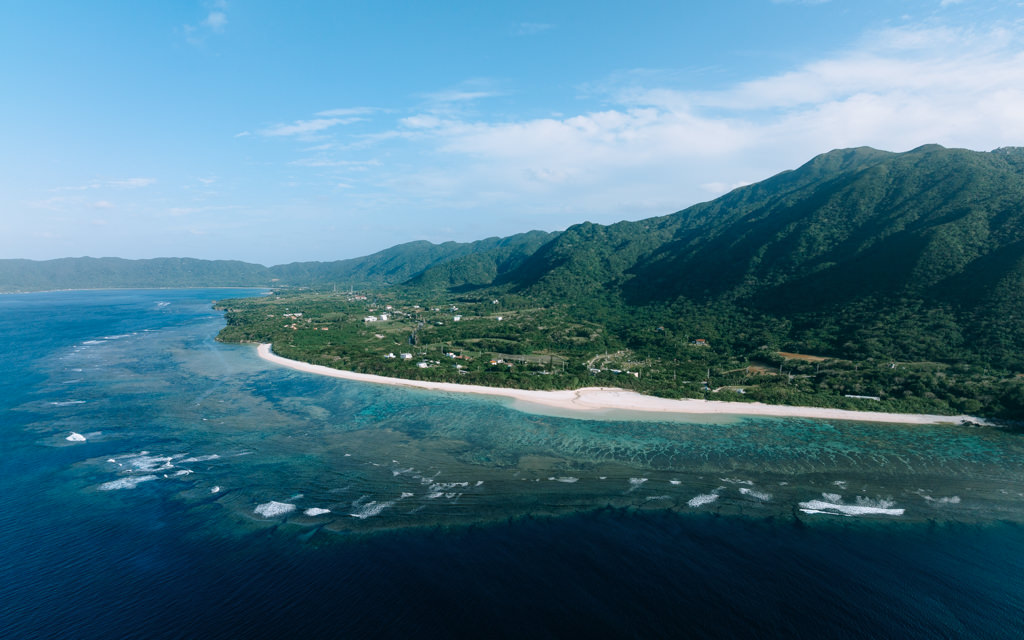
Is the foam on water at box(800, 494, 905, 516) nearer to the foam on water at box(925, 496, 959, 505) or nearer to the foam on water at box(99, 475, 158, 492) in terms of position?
the foam on water at box(925, 496, 959, 505)

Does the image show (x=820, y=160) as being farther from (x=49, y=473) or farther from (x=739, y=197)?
(x=49, y=473)

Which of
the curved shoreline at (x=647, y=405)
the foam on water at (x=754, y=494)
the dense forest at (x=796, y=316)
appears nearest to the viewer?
the foam on water at (x=754, y=494)

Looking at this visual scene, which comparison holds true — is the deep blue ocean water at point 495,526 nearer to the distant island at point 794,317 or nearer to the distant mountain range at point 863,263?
the distant island at point 794,317

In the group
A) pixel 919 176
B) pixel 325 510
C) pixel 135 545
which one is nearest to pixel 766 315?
pixel 919 176

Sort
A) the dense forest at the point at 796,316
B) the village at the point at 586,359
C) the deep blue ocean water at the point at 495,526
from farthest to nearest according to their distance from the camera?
the dense forest at the point at 796,316 → the village at the point at 586,359 → the deep blue ocean water at the point at 495,526

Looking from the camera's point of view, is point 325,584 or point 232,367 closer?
point 325,584

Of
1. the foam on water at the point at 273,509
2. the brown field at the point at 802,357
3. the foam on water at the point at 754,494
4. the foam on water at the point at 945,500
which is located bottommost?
the foam on water at the point at 945,500

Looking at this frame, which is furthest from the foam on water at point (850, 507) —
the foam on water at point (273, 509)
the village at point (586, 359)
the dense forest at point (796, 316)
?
the foam on water at point (273, 509)
